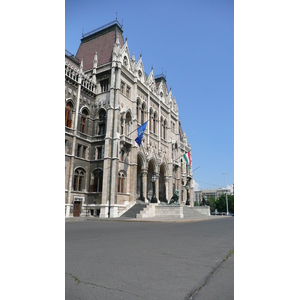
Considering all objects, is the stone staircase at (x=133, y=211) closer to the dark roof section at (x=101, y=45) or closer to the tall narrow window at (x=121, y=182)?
the tall narrow window at (x=121, y=182)

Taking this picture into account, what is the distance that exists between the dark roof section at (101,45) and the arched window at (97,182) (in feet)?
44.7

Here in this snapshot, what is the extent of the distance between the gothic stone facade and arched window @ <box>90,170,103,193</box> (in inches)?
4.0

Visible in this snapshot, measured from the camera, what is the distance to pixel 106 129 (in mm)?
25656

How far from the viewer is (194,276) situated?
2.98m

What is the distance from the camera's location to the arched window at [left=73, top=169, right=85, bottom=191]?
24.1 meters

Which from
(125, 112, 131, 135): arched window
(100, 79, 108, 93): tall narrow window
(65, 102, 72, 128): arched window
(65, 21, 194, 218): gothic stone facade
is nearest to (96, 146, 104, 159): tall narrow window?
(65, 21, 194, 218): gothic stone facade

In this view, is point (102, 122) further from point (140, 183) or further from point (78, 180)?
point (140, 183)

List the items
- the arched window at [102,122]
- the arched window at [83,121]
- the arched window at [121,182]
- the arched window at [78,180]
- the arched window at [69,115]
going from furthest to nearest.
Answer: the arched window at [102,122] < the arched window at [121,182] < the arched window at [83,121] < the arched window at [78,180] < the arched window at [69,115]

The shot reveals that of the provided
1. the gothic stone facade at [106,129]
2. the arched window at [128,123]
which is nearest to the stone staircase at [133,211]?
the gothic stone facade at [106,129]

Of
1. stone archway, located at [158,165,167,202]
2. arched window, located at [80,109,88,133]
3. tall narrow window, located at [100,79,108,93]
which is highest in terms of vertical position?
tall narrow window, located at [100,79,108,93]

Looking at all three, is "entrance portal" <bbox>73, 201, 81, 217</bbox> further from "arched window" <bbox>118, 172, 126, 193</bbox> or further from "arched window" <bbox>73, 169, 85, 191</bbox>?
"arched window" <bbox>118, 172, 126, 193</bbox>

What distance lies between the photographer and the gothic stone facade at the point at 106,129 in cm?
2400
